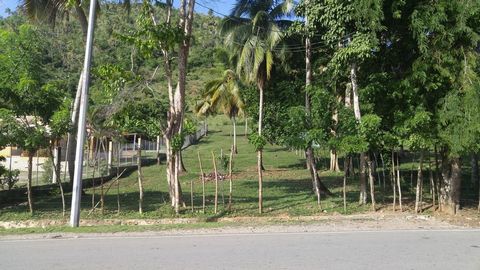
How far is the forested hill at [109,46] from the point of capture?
19.3 m

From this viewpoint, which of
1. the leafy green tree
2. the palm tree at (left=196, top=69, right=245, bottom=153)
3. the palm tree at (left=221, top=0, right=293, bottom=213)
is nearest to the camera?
the leafy green tree

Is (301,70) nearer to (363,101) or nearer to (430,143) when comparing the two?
(363,101)

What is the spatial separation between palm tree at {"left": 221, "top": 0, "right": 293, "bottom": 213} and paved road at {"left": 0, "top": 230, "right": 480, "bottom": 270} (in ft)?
42.9

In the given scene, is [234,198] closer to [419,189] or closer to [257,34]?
[419,189]

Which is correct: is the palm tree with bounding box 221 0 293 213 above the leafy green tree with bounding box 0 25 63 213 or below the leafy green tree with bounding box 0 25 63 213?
above

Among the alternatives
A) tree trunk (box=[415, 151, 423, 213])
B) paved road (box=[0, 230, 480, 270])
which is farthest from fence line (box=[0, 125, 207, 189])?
tree trunk (box=[415, 151, 423, 213])

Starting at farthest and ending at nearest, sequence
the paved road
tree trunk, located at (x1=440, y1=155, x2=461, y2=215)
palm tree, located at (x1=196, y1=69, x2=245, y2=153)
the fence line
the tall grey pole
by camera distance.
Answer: palm tree, located at (x1=196, y1=69, x2=245, y2=153) < the fence line < tree trunk, located at (x1=440, y1=155, x2=461, y2=215) < the tall grey pole < the paved road

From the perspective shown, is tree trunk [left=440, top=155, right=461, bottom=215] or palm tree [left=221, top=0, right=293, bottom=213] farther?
palm tree [left=221, top=0, right=293, bottom=213]

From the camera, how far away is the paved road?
8.09 meters

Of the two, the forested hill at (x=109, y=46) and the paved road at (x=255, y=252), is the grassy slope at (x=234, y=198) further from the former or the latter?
the paved road at (x=255, y=252)

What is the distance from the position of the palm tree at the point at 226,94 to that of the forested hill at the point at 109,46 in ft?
7.68

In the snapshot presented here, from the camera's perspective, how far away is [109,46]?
3584cm

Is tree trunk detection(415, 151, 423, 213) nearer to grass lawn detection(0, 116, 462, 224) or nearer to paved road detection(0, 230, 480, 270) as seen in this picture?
grass lawn detection(0, 116, 462, 224)

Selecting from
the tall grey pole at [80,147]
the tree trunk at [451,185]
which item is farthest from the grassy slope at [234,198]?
the tall grey pole at [80,147]
